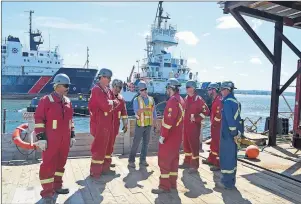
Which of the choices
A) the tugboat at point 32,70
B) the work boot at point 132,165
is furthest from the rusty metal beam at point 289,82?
the tugboat at point 32,70

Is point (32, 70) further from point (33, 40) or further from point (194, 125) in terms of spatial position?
point (194, 125)

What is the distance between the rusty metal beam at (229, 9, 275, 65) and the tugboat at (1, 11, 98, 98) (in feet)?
117

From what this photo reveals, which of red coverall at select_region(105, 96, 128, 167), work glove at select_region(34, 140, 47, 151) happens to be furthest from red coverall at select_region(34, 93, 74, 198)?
red coverall at select_region(105, 96, 128, 167)

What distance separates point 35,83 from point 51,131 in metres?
39.9

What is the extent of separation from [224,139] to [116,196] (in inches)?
79.9

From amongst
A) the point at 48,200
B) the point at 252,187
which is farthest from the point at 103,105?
the point at 252,187

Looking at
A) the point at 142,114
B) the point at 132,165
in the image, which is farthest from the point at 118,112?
the point at 132,165

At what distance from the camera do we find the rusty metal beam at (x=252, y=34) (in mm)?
6945

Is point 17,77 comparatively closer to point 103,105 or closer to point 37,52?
point 37,52

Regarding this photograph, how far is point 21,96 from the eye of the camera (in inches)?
1570

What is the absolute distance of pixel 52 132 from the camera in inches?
152

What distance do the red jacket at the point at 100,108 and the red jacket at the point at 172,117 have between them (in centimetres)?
112

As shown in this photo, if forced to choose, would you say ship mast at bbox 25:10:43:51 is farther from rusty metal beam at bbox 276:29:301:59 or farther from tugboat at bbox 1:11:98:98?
rusty metal beam at bbox 276:29:301:59

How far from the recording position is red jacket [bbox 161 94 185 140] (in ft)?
14.0
